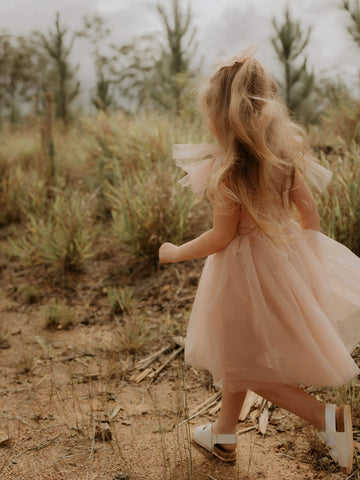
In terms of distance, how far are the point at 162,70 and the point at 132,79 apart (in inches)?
449

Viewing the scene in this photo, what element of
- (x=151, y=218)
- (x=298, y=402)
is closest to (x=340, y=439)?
(x=298, y=402)

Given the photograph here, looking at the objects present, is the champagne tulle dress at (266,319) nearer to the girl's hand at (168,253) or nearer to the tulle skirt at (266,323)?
the tulle skirt at (266,323)

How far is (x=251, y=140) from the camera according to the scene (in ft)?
5.68

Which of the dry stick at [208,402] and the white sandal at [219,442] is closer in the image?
the white sandal at [219,442]

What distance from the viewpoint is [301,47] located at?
33.5ft

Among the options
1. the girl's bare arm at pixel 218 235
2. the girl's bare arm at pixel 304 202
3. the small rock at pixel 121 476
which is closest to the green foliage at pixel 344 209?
the girl's bare arm at pixel 304 202

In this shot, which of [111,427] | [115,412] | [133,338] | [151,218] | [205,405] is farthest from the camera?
[151,218]

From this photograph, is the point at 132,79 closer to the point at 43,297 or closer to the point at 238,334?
the point at 43,297

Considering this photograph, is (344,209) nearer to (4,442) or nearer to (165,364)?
(165,364)

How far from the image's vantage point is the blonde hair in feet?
5.69

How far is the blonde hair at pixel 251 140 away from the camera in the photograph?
1733 mm

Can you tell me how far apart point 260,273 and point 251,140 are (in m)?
0.50

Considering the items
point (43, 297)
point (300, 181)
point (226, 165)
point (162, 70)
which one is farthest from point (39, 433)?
point (162, 70)

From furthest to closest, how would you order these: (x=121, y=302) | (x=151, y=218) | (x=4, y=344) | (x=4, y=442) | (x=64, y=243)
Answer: (x=64, y=243), (x=151, y=218), (x=121, y=302), (x=4, y=344), (x=4, y=442)
